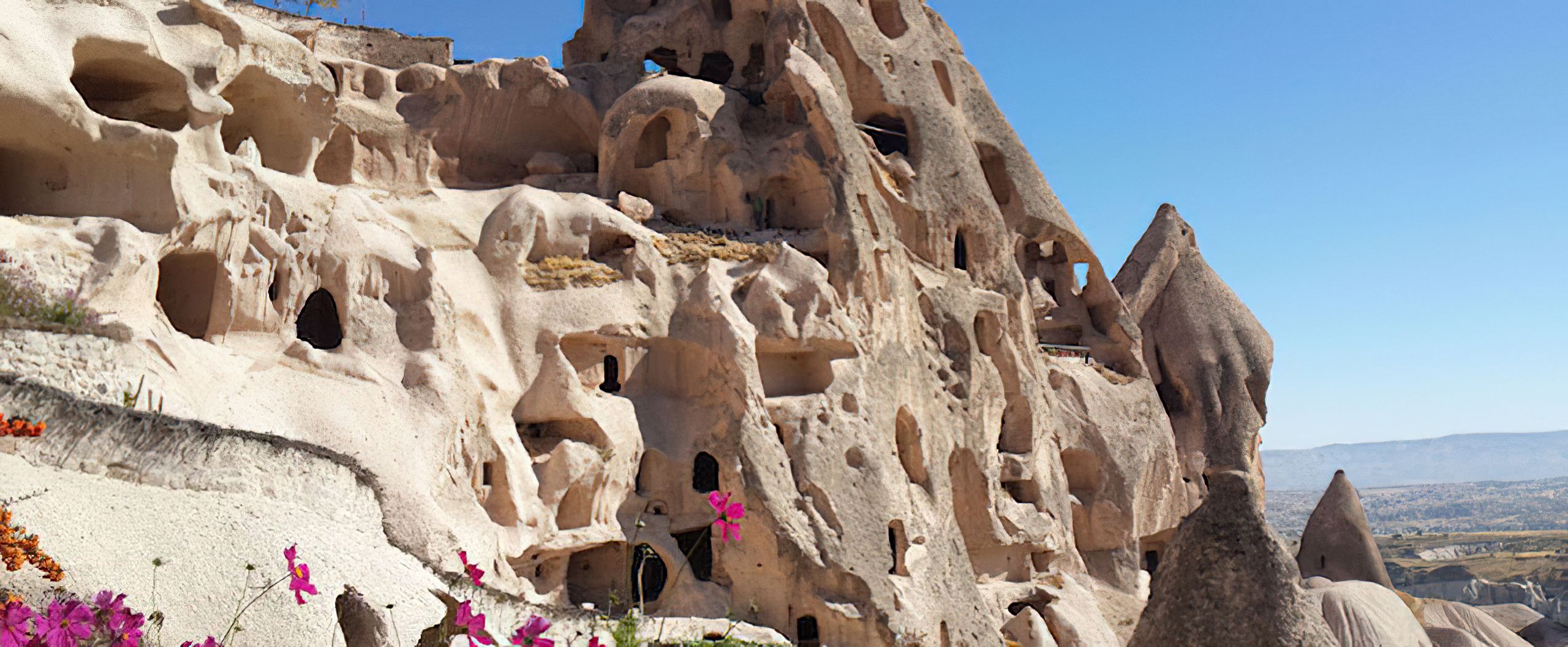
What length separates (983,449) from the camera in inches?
975

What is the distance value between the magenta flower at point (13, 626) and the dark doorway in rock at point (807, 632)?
1545 centimetres

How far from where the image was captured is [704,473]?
65.0 feet

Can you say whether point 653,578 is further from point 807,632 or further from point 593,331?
point 593,331

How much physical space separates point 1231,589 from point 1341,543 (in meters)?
23.3

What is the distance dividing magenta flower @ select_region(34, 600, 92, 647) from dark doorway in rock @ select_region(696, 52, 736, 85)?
901 inches

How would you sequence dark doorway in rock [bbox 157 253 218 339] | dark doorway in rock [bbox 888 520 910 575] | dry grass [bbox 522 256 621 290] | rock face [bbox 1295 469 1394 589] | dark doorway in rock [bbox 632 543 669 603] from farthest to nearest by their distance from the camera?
1. rock face [bbox 1295 469 1394 589]
2. dark doorway in rock [bbox 888 520 910 575]
3. dark doorway in rock [bbox 632 543 669 603]
4. dry grass [bbox 522 256 621 290]
5. dark doorway in rock [bbox 157 253 218 339]

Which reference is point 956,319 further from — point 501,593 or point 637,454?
point 501,593

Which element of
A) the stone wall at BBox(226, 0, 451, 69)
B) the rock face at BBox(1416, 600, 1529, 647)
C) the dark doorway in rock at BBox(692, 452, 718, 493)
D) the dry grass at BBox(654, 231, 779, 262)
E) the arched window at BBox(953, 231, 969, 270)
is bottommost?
the rock face at BBox(1416, 600, 1529, 647)

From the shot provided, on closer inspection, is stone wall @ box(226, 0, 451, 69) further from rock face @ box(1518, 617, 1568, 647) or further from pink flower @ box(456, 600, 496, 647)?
rock face @ box(1518, 617, 1568, 647)

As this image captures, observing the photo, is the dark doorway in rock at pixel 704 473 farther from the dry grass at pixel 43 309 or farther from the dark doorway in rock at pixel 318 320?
the dry grass at pixel 43 309

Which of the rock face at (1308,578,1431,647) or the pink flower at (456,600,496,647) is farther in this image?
the rock face at (1308,578,1431,647)

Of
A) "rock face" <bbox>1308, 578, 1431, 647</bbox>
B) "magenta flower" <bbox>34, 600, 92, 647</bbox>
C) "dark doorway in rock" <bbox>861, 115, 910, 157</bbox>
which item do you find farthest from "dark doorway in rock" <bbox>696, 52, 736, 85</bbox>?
"magenta flower" <bbox>34, 600, 92, 647</bbox>

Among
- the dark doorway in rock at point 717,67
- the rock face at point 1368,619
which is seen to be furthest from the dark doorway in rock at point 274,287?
the rock face at point 1368,619

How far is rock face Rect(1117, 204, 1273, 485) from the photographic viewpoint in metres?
33.1
